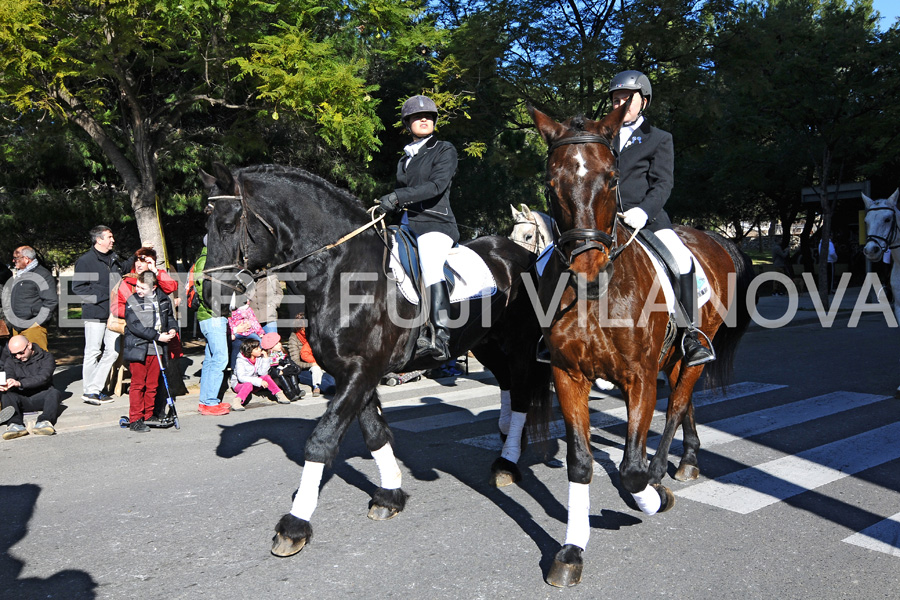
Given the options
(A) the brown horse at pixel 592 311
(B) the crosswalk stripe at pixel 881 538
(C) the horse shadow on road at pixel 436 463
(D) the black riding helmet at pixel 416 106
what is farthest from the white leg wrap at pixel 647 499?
(D) the black riding helmet at pixel 416 106

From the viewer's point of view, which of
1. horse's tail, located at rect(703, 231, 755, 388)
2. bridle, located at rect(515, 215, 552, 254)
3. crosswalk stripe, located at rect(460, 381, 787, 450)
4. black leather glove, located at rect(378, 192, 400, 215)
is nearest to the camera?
black leather glove, located at rect(378, 192, 400, 215)

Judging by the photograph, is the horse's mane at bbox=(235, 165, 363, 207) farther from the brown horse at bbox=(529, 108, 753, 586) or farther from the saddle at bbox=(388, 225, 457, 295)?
the brown horse at bbox=(529, 108, 753, 586)

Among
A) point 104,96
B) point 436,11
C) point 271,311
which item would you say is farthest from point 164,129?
point 436,11

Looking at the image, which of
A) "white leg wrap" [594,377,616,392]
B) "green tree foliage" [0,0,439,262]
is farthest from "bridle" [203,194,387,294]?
"green tree foliage" [0,0,439,262]

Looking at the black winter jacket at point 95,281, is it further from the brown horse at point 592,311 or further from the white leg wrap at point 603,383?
the brown horse at point 592,311

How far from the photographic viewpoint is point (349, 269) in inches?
198

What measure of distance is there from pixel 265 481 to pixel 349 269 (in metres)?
2.21

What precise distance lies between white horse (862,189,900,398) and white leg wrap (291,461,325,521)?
8779 millimetres

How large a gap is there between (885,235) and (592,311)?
820cm

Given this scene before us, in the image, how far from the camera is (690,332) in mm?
5238

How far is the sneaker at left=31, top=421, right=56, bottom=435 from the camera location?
843cm

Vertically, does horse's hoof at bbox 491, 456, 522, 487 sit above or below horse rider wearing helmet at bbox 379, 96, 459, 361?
below

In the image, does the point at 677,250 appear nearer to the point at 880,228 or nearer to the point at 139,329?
the point at 139,329

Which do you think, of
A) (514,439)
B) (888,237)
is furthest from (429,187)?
(888,237)
